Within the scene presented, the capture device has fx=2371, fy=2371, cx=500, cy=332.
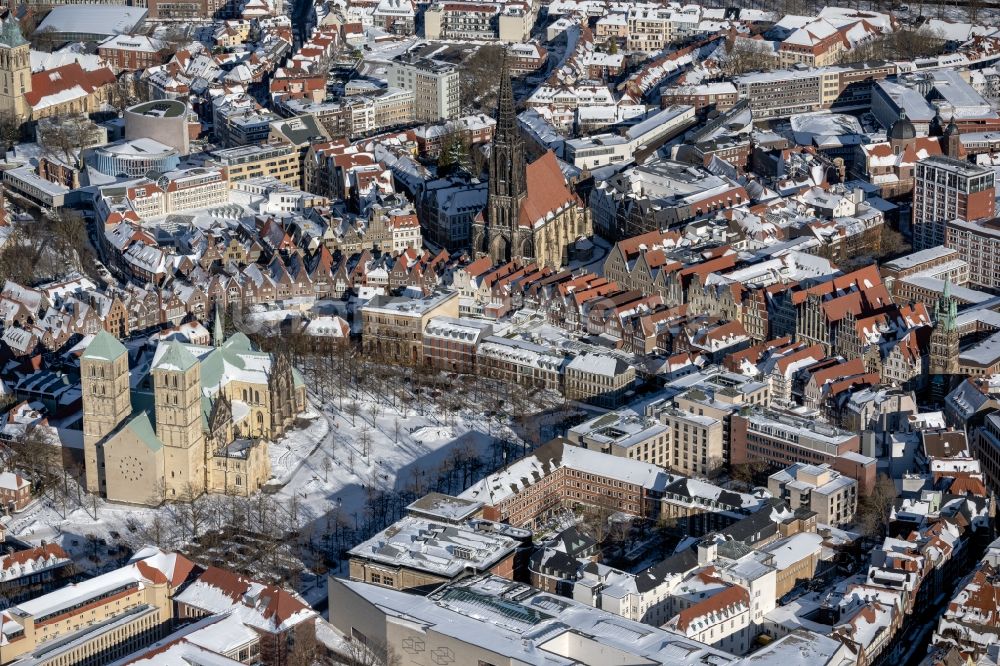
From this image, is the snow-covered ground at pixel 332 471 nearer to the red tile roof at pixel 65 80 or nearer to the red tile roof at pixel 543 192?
the red tile roof at pixel 543 192

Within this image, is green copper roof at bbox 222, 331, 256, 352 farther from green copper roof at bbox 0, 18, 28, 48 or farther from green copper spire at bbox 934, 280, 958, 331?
green copper roof at bbox 0, 18, 28, 48

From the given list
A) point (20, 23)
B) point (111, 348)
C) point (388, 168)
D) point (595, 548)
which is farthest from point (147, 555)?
point (20, 23)

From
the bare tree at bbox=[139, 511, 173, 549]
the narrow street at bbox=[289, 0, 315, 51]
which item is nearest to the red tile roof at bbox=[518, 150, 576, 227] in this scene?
the bare tree at bbox=[139, 511, 173, 549]

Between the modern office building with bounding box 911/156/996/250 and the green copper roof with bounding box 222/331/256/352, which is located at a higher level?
the modern office building with bounding box 911/156/996/250

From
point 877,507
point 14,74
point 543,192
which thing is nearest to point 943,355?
point 877,507

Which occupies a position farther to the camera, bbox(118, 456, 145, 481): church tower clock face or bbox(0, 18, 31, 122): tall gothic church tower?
bbox(0, 18, 31, 122): tall gothic church tower

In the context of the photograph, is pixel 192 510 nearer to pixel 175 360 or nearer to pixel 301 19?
pixel 175 360

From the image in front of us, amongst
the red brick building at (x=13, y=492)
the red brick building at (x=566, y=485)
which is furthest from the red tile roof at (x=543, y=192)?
the red brick building at (x=13, y=492)
